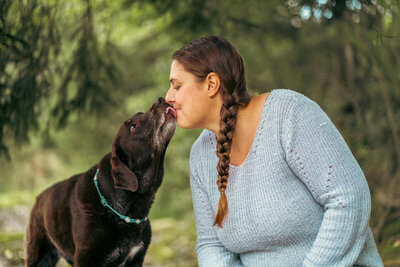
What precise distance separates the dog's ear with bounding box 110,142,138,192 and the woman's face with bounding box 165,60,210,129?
571mm

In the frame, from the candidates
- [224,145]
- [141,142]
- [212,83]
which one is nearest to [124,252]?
[141,142]

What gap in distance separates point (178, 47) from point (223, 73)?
11.4ft

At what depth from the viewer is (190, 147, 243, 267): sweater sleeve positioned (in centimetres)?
262

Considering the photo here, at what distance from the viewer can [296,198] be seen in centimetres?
229

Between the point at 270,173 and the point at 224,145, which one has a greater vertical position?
the point at 224,145

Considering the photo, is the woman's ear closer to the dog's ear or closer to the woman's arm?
the woman's arm

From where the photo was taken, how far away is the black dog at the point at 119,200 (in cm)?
282

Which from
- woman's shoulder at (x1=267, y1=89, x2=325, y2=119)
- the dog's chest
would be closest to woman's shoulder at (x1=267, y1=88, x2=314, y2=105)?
woman's shoulder at (x1=267, y1=89, x2=325, y2=119)

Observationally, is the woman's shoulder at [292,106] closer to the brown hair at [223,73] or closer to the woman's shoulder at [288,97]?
the woman's shoulder at [288,97]

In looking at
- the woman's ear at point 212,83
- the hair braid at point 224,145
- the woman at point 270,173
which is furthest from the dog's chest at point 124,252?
the woman's ear at point 212,83

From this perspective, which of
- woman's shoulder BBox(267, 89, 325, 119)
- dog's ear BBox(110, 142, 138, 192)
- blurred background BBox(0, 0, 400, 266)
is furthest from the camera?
blurred background BBox(0, 0, 400, 266)

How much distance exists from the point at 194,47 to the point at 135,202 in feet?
3.86

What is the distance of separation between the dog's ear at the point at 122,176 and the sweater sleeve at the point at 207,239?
39cm

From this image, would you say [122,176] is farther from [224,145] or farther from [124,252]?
[224,145]
